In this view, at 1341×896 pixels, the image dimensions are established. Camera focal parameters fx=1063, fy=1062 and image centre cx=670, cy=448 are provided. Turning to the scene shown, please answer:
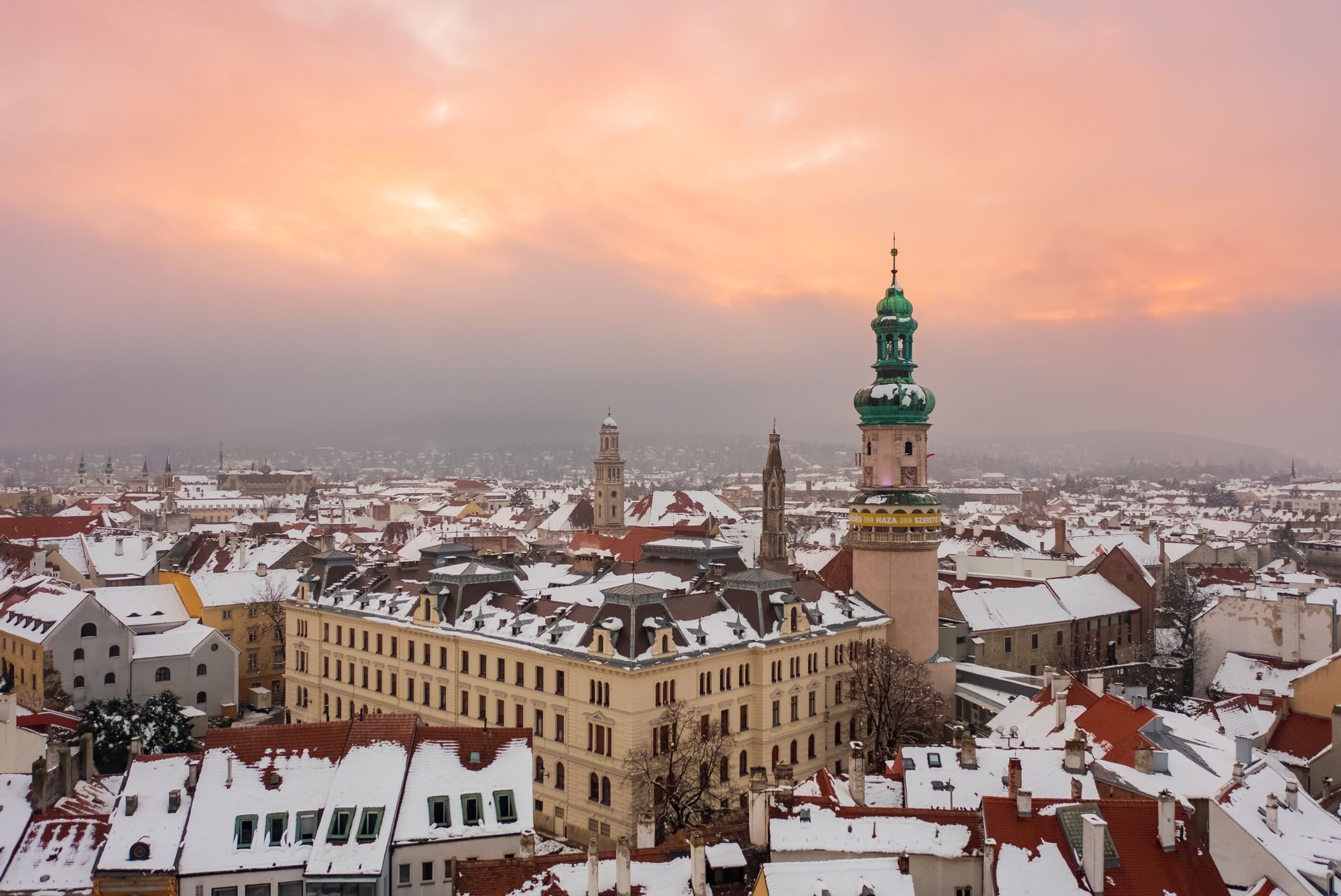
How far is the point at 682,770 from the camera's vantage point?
50.1 m

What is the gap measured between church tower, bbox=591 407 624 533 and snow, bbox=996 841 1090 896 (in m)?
123

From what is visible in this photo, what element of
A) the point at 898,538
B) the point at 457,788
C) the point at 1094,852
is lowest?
the point at 457,788

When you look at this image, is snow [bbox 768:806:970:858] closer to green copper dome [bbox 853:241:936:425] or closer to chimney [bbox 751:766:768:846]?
chimney [bbox 751:766:768:846]

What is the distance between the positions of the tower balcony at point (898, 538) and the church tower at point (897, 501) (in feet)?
0.14

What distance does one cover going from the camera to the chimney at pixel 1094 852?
2906 centimetres

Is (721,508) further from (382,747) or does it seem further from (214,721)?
(382,747)

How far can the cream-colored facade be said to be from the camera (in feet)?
166

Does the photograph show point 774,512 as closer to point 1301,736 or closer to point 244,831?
point 1301,736

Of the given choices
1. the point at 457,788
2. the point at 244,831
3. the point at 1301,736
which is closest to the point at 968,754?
the point at 457,788

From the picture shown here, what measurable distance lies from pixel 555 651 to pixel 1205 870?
31493mm

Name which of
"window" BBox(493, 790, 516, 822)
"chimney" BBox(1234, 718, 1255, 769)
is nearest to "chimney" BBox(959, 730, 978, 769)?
"chimney" BBox(1234, 718, 1255, 769)

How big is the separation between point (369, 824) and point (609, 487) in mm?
115317

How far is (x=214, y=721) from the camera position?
233 ft

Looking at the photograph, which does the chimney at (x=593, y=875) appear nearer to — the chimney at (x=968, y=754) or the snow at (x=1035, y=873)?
the snow at (x=1035, y=873)
